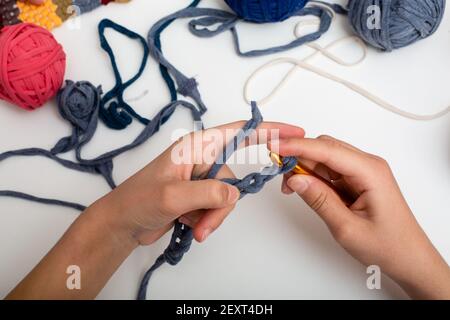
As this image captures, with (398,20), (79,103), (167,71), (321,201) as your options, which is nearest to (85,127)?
(79,103)

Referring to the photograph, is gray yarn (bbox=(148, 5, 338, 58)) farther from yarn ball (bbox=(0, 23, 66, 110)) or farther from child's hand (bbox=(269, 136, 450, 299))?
child's hand (bbox=(269, 136, 450, 299))

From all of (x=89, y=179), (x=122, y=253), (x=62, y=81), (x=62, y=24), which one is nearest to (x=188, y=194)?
(x=122, y=253)

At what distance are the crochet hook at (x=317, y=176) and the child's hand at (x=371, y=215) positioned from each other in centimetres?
1

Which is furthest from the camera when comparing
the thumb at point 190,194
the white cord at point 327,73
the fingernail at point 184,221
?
the white cord at point 327,73

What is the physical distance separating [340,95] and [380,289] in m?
0.30

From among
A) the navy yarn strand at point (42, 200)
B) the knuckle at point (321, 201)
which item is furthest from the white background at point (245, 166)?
the knuckle at point (321, 201)

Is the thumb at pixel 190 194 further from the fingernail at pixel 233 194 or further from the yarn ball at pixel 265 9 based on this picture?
the yarn ball at pixel 265 9

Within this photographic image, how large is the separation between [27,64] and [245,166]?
35 centimetres

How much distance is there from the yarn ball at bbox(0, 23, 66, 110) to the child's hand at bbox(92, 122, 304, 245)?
246 mm

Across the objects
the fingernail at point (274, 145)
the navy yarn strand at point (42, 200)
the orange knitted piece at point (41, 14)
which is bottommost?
the navy yarn strand at point (42, 200)

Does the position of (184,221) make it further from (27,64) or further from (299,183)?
(27,64)

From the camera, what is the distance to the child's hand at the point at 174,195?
54cm

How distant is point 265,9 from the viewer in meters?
0.77
